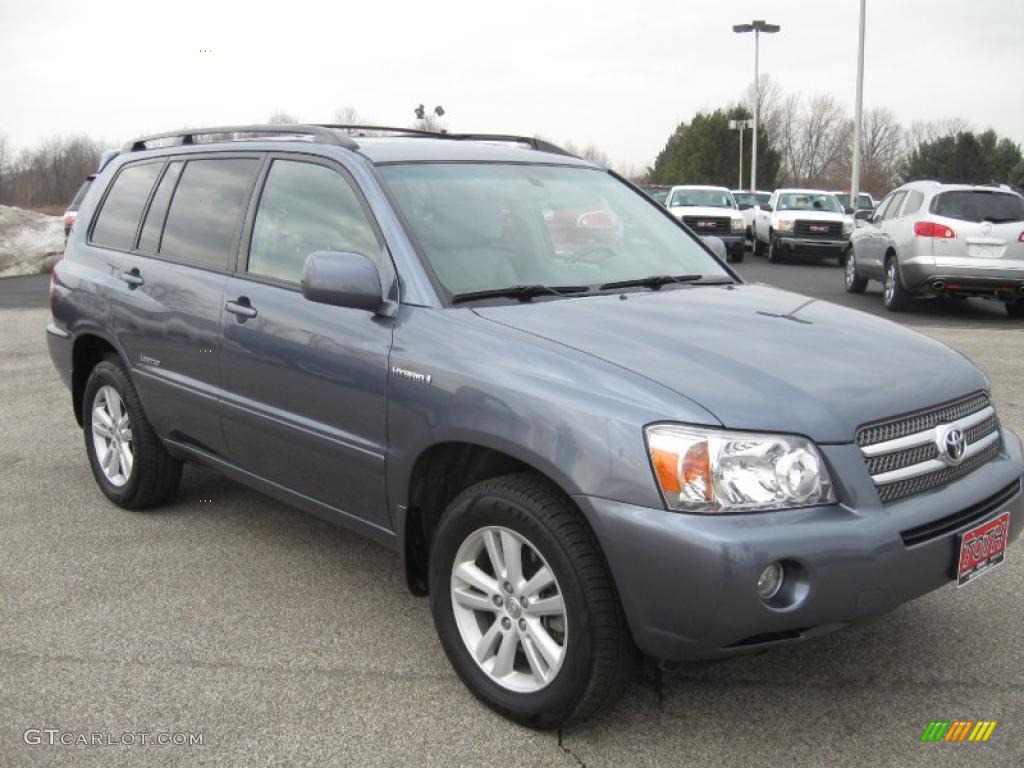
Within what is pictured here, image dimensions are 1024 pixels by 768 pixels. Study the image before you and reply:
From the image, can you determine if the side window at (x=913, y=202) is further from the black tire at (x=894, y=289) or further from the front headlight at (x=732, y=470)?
the front headlight at (x=732, y=470)

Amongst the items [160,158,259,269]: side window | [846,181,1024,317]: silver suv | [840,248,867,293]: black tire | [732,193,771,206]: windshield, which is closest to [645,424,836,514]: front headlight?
[160,158,259,269]: side window

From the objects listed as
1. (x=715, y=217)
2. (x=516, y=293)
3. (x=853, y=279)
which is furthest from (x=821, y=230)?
(x=516, y=293)

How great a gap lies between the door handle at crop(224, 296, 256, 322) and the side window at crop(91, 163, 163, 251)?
120cm

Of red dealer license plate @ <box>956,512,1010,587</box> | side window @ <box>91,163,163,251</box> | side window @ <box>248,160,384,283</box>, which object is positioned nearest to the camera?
red dealer license plate @ <box>956,512,1010,587</box>

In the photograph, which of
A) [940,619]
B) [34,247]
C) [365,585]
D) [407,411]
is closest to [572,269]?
[407,411]

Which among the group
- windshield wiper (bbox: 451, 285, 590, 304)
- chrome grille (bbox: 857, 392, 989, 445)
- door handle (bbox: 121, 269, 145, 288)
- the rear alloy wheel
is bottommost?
the rear alloy wheel

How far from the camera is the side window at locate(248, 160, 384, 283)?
3814mm

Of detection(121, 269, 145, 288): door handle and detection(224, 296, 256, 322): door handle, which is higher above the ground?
detection(121, 269, 145, 288): door handle

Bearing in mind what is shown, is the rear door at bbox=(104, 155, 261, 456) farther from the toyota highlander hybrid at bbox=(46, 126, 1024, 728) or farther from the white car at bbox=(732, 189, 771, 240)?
the white car at bbox=(732, 189, 771, 240)

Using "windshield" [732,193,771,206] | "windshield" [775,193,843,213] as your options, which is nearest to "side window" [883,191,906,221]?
"windshield" [775,193,843,213]

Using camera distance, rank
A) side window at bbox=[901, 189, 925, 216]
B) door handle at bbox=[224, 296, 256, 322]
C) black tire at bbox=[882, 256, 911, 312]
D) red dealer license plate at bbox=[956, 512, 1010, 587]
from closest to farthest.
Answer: red dealer license plate at bbox=[956, 512, 1010, 587]
door handle at bbox=[224, 296, 256, 322]
side window at bbox=[901, 189, 925, 216]
black tire at bbox=[882, 256, 911, 312]

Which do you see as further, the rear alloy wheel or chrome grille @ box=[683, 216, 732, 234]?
chrome grille @ box=[683, 216, 732, 234]

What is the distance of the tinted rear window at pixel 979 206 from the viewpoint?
12859 mm

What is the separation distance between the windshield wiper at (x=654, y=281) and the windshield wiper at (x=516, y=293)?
0.65ft
